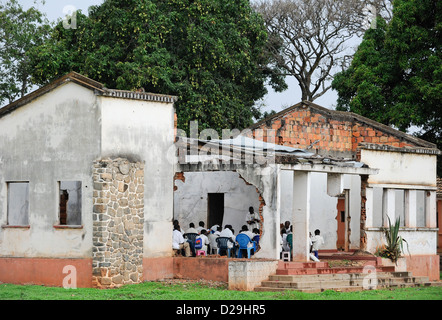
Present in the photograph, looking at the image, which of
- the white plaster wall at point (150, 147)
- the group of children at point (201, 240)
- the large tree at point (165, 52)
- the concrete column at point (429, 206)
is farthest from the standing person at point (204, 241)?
the large tree at point (165, 52)

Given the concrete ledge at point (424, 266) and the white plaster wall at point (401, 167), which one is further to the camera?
the concrete ledge at point (424, 266)

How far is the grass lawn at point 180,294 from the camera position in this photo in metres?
17.2

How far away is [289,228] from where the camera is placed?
2353cm

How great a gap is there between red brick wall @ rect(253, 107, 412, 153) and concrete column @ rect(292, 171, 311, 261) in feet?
20.2


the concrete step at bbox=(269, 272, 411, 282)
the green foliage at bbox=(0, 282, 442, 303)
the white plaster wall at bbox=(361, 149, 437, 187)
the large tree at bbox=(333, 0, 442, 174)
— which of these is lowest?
the green foliage at bbox=(0, 282, 442, 303)

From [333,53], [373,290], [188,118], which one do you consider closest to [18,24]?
[188,118]

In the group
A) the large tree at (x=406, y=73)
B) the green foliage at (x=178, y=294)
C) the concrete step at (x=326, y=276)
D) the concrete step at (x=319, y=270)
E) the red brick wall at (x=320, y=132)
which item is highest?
the large tree at (x=406, y=73)

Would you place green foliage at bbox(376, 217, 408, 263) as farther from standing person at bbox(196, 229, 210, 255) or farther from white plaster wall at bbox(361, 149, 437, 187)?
standing person at bbox(196, 229, 210, 255)

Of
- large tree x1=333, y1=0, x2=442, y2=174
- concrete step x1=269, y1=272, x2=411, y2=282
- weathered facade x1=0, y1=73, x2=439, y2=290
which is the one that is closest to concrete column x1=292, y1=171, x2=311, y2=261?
weathered facade x1=0, y1=73, x2=439, y2=290

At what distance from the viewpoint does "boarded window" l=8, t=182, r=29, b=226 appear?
70.7ft

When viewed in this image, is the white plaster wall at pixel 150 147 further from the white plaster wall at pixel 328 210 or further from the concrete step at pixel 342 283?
the white plaster wall at pixel 328 210

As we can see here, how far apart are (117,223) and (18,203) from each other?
3681 millimetres

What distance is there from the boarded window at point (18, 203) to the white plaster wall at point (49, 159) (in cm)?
31

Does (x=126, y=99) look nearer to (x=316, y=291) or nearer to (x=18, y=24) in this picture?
(x=316, y=291)
